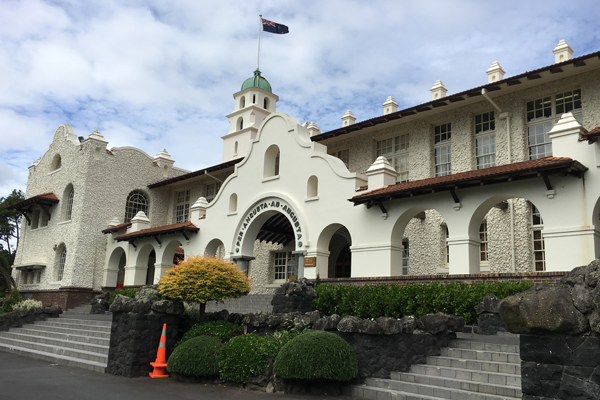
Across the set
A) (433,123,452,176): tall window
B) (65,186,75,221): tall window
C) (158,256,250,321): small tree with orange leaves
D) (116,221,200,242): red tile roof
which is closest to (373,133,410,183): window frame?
(433,123,452,176): tall window

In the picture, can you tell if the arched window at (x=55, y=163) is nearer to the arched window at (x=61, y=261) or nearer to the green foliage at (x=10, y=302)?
the arched window at (x=61, y=261)

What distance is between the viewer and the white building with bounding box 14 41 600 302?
13.2m

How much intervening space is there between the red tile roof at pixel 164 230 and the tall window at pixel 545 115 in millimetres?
14122

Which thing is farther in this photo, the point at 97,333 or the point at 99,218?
the point at 99,218

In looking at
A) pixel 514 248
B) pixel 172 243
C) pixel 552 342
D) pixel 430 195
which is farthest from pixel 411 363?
pixel 172 243

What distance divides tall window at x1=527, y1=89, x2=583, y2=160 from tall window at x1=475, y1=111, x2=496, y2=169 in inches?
49.3

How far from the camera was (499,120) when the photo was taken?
1828cm

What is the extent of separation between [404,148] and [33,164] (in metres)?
25.9

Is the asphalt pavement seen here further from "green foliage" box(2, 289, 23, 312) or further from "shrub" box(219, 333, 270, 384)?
"green foliage" box(2, 289, 23, 312)

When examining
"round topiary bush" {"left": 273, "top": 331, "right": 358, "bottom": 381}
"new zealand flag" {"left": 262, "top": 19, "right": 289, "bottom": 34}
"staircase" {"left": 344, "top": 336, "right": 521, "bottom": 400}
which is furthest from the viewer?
"new zealand flag" {"left": 262, "top": 19, "right": 289, "bottom": 34}

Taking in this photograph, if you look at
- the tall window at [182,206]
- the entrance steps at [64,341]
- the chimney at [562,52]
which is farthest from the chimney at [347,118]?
the entrance steps at [64,341]

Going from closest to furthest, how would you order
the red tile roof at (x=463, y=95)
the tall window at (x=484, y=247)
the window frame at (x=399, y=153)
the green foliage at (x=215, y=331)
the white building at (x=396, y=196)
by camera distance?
the green foliage at (x=215, y=331) → the white building at (x=396, y=196) → the red tile roof at (x=463, y=95) → the tall window at (x=484, y=247) → the window frame at (x=399, y=153)

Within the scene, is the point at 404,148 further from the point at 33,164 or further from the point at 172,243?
the point at 33,164

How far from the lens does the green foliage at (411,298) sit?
11.9 metres
